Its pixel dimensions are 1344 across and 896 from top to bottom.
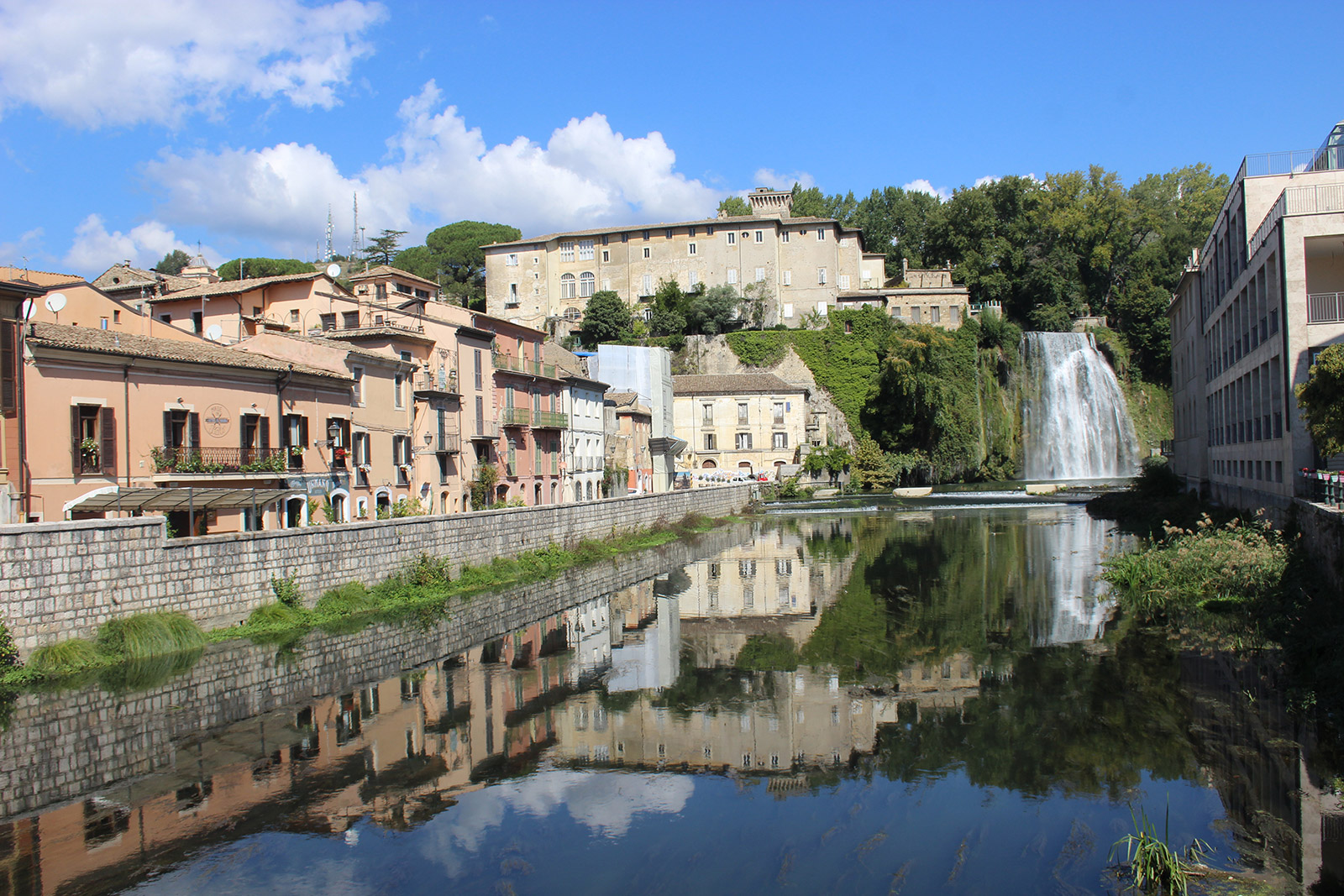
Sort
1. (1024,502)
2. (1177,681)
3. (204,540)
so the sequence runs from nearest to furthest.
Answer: (1177,681) → (204,540) → (1024,502)

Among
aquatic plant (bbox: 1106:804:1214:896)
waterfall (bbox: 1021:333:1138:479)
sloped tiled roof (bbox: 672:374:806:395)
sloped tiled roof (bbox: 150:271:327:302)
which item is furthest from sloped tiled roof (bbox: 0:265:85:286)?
waterfall (bbox: 1021:333:1138:479)

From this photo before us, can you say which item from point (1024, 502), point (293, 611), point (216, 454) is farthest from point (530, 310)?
point (293, 611)

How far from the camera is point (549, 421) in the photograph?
138 feet

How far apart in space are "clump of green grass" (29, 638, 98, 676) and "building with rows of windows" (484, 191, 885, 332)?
57945 mm

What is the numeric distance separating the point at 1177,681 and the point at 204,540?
56.7 ft

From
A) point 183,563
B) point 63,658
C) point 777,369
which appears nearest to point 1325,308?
point 183,563

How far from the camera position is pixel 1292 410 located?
20234 mm

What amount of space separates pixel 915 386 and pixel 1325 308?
1706 inches

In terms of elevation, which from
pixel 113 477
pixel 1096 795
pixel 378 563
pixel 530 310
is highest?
pixel 530 310

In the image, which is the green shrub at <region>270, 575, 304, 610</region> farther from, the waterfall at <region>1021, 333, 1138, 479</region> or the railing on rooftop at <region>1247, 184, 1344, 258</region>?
the waterfall at <region>1021, 333, 1138, 479</region>

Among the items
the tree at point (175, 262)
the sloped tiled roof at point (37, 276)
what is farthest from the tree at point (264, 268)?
the sloped tiled roof at point (37, 276)

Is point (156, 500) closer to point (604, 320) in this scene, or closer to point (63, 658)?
point (63, 658)

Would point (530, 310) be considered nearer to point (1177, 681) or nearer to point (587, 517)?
point (587, 517)

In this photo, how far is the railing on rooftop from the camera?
65.3 ft
